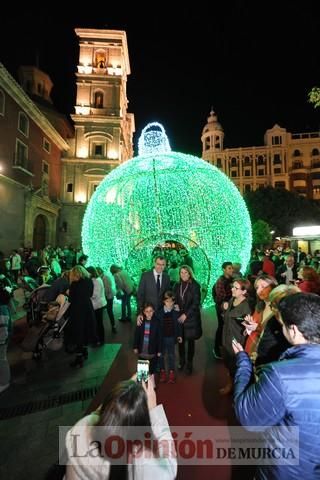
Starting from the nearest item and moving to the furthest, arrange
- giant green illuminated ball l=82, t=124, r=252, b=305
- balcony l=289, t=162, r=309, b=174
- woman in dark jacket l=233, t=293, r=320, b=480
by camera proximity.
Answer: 1. woman in dark jacket l=233, t=293, r=320, b=480
2. giant green illuminated ball l=82, t=124, r=252, b=305
3. balcony l=289, t=162, r=309, b=174

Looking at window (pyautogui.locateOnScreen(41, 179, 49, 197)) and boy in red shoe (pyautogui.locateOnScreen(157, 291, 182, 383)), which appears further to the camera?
window (pyautogui.locateOnScreen(41, 179, 49, 197))

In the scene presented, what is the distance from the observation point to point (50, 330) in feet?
16.8

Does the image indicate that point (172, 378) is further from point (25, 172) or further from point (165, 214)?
point (25, 172)

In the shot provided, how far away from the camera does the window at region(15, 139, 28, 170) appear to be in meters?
21.1

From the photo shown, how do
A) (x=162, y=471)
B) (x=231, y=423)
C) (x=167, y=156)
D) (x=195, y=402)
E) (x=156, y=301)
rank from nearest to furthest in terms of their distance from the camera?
(x=162, y=471), (x=231, y=423), (x=195, y=402), (x=156, y=301), (x=167, y=156)

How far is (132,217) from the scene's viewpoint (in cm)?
923

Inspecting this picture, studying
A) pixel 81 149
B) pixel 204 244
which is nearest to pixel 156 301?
pixel 204 244

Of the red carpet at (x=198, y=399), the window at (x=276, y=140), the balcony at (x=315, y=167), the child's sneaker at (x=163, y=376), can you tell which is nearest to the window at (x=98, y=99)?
the red carpet at (x=198, y=399)

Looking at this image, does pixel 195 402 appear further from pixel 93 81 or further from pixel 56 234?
pixel 93 81

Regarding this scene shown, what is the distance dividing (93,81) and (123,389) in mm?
34611

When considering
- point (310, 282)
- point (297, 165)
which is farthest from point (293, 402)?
point (297, 165)

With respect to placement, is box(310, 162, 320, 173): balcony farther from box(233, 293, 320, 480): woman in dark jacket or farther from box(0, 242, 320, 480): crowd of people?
box(233, 293, 320, 480): woman in dark jacket

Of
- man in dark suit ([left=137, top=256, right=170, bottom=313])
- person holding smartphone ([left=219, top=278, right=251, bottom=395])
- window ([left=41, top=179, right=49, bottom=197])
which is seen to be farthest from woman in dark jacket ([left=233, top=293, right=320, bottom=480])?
window ([left=41, top=179, right=49, bottom=197])

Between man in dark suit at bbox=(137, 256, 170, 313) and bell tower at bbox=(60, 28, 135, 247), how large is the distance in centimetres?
2530
